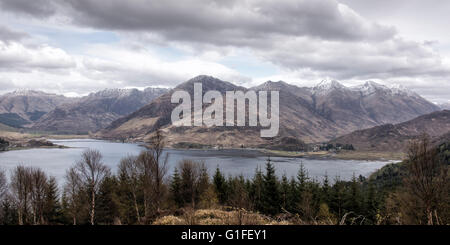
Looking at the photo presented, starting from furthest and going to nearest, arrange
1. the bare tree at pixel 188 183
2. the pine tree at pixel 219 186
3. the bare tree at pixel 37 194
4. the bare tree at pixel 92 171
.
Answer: the pine tree at pixel 219 186, the bare tree at pixel 188 183, the bare tree at pixel 37 194, the bare tree at pixel 92 171

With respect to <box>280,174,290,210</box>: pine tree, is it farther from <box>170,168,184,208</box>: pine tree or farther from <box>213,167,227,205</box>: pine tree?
<box>170,168,184,208</box>: pine tree

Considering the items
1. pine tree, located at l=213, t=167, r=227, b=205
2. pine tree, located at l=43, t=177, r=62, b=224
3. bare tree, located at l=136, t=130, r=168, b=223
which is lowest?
pine tree, located at l=43, t=177, r=62, b=224

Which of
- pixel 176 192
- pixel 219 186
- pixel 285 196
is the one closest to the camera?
pixel 285 196

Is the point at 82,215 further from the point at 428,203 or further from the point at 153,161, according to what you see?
the point at 428,203

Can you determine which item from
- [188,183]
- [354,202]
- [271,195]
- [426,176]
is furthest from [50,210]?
[426,176]

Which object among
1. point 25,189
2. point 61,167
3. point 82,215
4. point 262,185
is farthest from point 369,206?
point 61,167

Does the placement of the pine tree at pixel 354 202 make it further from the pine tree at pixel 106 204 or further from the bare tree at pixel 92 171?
the bare tree at pixel 92 171

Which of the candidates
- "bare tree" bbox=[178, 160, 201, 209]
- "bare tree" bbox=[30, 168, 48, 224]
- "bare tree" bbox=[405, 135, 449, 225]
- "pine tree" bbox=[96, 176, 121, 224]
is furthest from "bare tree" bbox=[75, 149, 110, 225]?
"bare tree" bbox=[405, 135, 449, 225]

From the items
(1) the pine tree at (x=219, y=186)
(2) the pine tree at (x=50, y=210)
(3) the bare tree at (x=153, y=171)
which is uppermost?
(3) the bare tree at (x=153, y=171)

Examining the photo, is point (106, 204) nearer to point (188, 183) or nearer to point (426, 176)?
point (188, 183)

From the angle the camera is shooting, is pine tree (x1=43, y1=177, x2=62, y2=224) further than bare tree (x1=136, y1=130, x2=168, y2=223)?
Yes

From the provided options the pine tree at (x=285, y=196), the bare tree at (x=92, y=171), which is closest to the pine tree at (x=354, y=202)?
the pine tree at (x=285, y=196)
